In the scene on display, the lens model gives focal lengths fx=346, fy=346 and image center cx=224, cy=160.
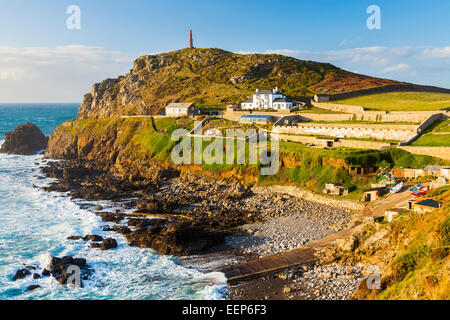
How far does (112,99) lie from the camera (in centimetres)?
12975

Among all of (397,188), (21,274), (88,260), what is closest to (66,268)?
(88,260)

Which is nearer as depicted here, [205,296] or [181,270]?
[205,296]

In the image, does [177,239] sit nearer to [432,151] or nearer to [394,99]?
[432,151]

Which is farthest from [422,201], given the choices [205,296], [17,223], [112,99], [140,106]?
[112,99]

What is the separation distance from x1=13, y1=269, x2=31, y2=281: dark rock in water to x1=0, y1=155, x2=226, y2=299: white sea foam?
500 millimetres

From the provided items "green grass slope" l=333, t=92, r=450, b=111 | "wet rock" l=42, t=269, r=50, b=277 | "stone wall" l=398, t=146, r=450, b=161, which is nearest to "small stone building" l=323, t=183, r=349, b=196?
"stone wall" l=398, t=146, r=450, b=161

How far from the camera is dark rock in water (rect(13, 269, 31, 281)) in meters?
29.6

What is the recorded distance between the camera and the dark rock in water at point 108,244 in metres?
35.4

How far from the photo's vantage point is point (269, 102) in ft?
293

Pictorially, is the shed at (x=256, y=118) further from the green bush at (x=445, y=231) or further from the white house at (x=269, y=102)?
the green bush at (x=445, y=231)

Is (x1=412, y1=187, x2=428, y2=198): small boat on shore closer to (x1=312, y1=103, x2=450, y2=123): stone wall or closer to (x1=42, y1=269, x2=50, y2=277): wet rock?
(x1=312, y1=103, x2=450, y2=123): stone wall
